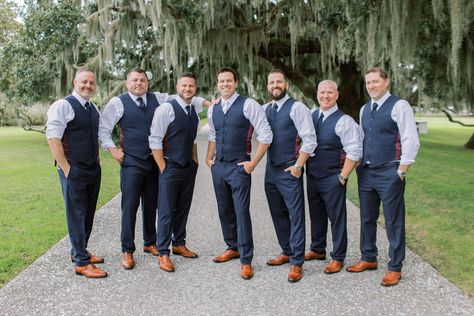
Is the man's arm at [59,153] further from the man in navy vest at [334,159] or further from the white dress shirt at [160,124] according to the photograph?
the man in navy vest at [334,159]

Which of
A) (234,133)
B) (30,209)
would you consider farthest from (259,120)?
(30,209)

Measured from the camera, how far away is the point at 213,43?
12344mm

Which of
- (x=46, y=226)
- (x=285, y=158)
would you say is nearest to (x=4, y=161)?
(x=46, y=226)

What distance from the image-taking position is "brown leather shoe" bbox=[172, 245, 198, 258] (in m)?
4.12

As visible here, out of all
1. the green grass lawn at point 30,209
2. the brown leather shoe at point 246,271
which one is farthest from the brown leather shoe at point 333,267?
the green grass lawn at point 30,209

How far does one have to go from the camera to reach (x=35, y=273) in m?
3.68

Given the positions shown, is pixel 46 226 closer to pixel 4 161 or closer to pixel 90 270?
pixel 90 270

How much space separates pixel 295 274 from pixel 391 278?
2.34 feet

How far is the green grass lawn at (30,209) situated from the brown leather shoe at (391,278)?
292 centimetres

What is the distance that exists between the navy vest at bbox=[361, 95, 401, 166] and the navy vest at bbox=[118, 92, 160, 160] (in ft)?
6.06

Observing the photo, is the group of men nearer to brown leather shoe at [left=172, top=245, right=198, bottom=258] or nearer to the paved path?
brown leather shoe at [left=172, top=245, right=198, bottom=258]

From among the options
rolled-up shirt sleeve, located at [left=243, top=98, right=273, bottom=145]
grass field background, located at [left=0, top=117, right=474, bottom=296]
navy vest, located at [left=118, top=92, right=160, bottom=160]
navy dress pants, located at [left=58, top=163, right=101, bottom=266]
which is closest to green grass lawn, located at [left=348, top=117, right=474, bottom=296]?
grass field background, located at [left=0, top=117, right=474, bottom=296]

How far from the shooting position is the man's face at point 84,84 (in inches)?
147

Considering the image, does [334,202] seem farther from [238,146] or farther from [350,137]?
[238,146]
